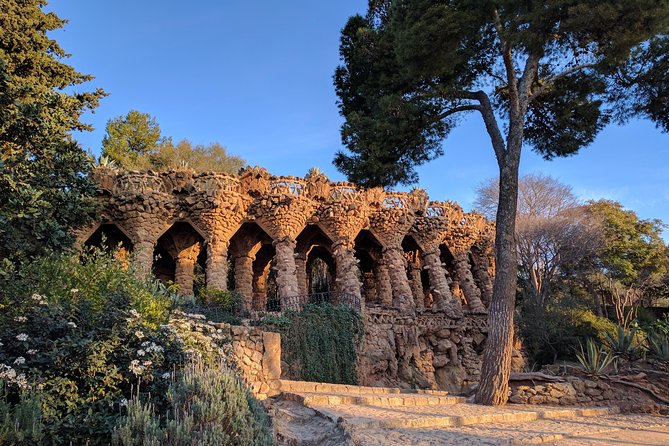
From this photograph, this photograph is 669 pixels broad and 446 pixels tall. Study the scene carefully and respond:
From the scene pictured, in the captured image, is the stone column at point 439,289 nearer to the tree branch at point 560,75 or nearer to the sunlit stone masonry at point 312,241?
the sunlit stone masonry at point 312,241

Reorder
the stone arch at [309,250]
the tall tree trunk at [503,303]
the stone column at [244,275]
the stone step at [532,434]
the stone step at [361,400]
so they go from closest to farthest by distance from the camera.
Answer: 1. the stone step at [532,434]
2. the stone step at [361,400]
3. the tall tree trunk at [503,303]
4. the stone column at [244,275]
5. the stone arch at [309,250]

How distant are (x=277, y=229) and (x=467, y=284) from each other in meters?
9.00

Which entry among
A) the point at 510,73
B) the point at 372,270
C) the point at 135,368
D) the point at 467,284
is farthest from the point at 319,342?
the point at 372,270

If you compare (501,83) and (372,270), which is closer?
(501,83)

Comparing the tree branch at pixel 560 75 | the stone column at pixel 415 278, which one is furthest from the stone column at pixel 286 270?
the tree branch at pixel 560 75

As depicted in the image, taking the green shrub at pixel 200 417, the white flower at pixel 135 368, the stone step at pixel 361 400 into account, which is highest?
the white flower at pixel 135 368

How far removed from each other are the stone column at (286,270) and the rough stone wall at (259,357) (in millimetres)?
7656

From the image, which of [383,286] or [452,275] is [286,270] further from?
[452,275]

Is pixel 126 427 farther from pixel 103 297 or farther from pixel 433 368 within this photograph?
pixel 433 368

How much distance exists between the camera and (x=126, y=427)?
12.7ft

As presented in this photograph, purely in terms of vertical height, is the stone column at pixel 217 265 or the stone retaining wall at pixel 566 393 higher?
the stone column at pixel 217 265

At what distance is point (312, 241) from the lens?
20719mm

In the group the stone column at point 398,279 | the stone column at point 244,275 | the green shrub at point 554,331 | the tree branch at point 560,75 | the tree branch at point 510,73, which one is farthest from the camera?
the green shrub at point 554,331

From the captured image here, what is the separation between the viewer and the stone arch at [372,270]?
65.3ft
